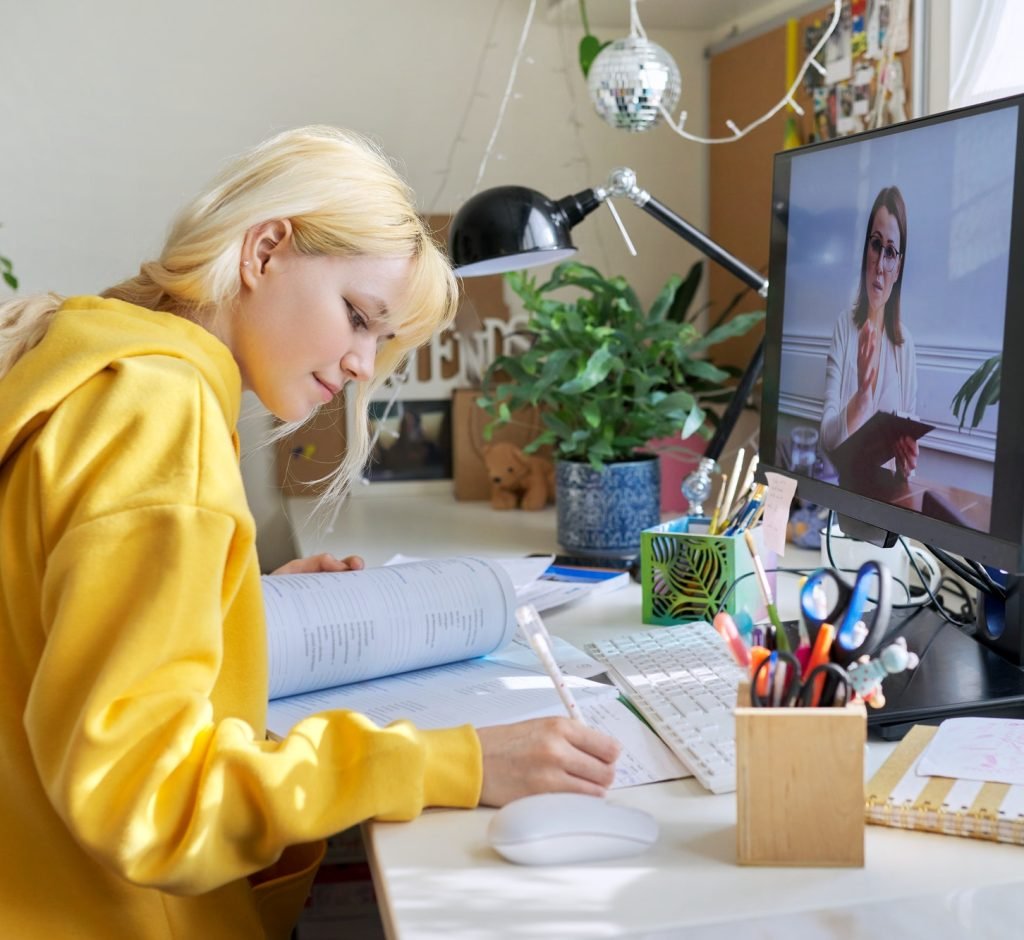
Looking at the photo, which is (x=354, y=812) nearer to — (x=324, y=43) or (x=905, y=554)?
(x=905, y=554)

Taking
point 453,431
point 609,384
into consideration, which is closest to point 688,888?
point 609,384

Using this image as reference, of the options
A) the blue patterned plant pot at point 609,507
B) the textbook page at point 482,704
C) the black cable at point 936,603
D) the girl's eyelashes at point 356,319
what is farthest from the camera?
the blue patterned plant pot at point 609,507

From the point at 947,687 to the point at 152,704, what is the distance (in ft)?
1.91

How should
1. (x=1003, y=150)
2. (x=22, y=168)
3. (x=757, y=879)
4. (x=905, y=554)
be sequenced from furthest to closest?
(x=22, y=168) → (x=905, y=554) → (x=1003, y=150) → (x=757, y=879)

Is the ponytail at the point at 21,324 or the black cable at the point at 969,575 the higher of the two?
the ponytail at the point at 21,324

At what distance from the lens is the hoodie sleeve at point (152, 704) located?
2.10 feet

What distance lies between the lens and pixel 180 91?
204cm

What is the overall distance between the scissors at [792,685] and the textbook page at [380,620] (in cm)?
40

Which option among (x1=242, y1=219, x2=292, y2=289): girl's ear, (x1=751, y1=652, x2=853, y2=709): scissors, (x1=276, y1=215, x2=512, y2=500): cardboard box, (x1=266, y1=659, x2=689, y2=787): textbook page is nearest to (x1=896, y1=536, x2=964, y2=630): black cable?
(x1=266, y1=659, x2=689, y2=787): textbook page

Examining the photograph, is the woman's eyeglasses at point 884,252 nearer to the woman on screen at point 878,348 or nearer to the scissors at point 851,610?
the woman on screen at point 878,348

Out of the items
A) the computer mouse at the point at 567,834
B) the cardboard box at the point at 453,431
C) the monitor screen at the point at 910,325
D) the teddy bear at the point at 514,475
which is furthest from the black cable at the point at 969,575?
the cardboard box at the point at 453,431

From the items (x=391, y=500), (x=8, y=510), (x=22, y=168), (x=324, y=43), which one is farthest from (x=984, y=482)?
(x=22, y=168)

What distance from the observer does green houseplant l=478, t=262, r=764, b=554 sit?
5.06 feet

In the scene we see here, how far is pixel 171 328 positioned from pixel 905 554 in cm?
80
